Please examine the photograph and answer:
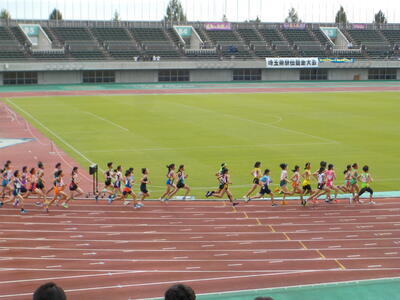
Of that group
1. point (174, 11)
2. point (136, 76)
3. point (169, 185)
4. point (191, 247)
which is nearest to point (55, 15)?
point (174, 11)

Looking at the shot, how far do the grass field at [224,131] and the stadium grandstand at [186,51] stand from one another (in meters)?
16.9

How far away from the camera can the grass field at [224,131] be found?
29500mm

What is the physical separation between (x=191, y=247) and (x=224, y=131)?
22962 mm

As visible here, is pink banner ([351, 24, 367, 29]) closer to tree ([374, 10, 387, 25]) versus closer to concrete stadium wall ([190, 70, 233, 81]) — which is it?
concrete stadium wall ([190, 70, 233, 81])

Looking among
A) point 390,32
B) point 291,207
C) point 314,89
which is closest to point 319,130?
point 291,207

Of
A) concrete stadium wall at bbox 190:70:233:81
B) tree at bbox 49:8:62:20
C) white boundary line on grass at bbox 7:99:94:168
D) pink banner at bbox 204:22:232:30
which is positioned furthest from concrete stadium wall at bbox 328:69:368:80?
tree at bbox 49:8:62:20

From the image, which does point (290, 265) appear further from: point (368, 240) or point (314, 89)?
point (314, 89)

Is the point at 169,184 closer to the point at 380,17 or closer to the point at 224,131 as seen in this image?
the point at 224,131

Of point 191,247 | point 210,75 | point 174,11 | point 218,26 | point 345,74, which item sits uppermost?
point 174,11

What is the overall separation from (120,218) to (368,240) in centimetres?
791

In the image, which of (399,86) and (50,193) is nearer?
(50,193)

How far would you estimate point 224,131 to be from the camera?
3969 centimetres

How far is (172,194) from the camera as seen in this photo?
22.5m

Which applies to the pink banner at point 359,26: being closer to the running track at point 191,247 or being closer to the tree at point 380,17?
the tree at point 380,17
